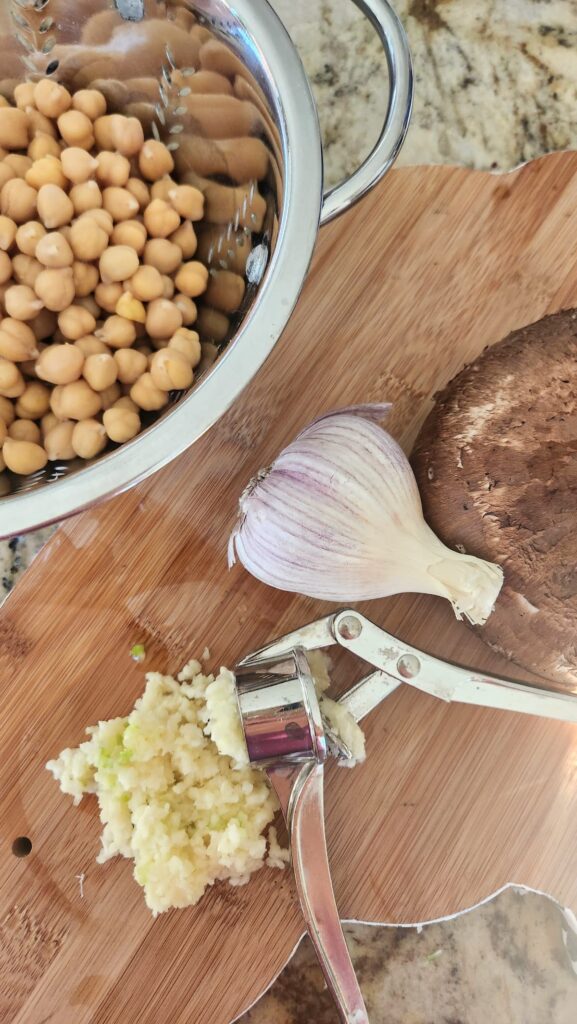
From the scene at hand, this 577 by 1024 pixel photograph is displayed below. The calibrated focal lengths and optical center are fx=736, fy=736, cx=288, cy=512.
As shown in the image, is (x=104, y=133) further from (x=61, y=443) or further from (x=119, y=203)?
(x=61, y=443)

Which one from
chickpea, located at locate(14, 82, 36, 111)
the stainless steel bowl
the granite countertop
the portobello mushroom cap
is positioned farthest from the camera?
the granite countertop

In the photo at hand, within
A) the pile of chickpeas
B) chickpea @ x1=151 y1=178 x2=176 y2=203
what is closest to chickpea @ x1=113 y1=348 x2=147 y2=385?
the pile of chickpeas

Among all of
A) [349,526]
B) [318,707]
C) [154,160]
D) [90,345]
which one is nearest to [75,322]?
[90,345]

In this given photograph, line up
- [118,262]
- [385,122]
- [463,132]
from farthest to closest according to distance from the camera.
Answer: [463,132] → [118,262] → [385,122]

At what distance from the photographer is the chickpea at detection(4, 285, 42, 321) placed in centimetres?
85

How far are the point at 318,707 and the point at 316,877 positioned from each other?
210mm

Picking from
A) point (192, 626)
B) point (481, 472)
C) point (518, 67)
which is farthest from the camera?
point (518, 67)

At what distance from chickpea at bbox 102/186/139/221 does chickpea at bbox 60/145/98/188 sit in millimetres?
29

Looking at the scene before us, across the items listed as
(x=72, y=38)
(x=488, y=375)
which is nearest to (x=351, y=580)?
(x=488, y=375)

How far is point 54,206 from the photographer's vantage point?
85 centimetres

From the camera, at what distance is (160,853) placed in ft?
2.75

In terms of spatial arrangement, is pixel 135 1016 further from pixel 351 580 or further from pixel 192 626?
pixel 351 580

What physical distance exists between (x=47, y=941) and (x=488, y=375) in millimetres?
858

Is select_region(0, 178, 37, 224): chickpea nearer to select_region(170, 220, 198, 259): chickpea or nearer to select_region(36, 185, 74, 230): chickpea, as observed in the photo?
select_region(36, 185, 74, 230): chickpea
